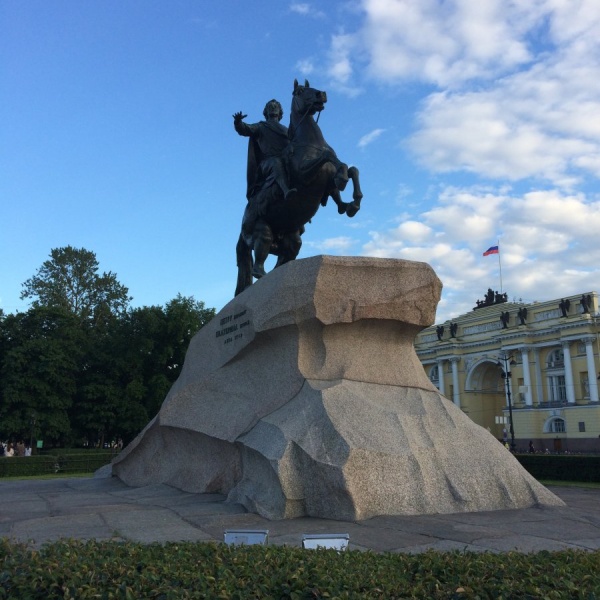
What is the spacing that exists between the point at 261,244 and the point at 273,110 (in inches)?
114

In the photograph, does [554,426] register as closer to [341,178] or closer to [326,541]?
[341,178]

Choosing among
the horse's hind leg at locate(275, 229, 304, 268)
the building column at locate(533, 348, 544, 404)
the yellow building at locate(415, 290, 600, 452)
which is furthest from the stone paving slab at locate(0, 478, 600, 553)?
the building column at locate(533, 348, 544, 404)

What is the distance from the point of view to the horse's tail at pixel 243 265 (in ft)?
41.8

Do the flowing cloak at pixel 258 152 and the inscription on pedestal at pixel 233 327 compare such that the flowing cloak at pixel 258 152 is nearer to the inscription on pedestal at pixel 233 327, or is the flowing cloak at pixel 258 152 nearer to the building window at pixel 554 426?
the inscription on pedestal at pixel 233 327

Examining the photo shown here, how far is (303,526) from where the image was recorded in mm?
6262

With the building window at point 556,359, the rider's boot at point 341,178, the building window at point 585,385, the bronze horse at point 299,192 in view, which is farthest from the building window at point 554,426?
the rider's boot at point 341,178

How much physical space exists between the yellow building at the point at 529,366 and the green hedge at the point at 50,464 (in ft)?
117

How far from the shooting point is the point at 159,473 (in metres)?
10.5

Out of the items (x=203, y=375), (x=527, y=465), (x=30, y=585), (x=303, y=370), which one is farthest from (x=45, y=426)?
(x=30, y=585)

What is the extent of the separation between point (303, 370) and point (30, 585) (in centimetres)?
545

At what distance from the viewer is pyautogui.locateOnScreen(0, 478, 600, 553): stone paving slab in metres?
5.40

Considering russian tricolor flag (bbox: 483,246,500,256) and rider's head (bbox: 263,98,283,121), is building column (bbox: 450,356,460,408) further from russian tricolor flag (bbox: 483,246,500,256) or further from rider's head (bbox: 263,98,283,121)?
rider's head (bbox: 263,98,283,121)

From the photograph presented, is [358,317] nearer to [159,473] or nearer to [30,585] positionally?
[159,473]

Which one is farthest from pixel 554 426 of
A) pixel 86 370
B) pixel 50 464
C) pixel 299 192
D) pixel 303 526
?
pixel 303 526
